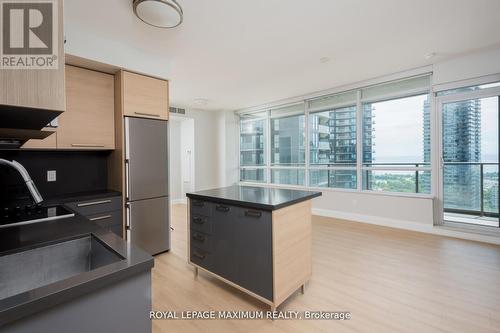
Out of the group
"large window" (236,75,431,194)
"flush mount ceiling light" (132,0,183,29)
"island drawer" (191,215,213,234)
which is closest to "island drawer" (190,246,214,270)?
"island drawer" (191,215,213,234)

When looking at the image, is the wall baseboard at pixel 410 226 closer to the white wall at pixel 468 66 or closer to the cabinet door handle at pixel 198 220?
the white wall at pixel 468 66

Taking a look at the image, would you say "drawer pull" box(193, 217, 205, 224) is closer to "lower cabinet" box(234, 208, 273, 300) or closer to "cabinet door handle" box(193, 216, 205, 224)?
"cabinet door handle" box(193, 216, 205, 224)

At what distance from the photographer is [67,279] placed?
0.69m

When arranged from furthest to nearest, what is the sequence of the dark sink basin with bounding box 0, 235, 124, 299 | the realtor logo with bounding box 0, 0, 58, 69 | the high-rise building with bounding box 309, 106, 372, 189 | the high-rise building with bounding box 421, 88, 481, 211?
the high-rise building with bounding box 309, 106, 372, 189 → the high-rise building with bounding box 421, 88, 481, 211 → the dark sink basin with bounding box 0, 235, 124, 299 → the realtor logo with bounding box 0, 0, 58, 69

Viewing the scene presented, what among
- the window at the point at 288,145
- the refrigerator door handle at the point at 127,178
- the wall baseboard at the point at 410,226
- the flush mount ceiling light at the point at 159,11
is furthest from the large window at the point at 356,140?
the refrigerator door handle at the point at 127,178

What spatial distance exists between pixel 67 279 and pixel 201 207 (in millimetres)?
1713

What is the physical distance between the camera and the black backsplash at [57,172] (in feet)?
7.86

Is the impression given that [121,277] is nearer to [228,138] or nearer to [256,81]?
[256,81]

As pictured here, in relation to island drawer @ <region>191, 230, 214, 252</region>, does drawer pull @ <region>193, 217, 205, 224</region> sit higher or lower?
higher

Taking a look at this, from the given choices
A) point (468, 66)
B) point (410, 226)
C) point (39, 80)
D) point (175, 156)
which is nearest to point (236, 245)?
point (39, 80)

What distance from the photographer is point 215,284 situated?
2.42m

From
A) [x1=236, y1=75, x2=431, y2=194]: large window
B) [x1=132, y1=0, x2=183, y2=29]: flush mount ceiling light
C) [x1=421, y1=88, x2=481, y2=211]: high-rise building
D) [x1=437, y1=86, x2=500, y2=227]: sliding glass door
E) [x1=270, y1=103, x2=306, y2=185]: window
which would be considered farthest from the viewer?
[x1=270, y1=103, x2=306, y2=185]: window

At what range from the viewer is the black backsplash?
7.86 feet

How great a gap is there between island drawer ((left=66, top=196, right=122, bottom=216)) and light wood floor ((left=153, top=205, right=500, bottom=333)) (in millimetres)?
888
